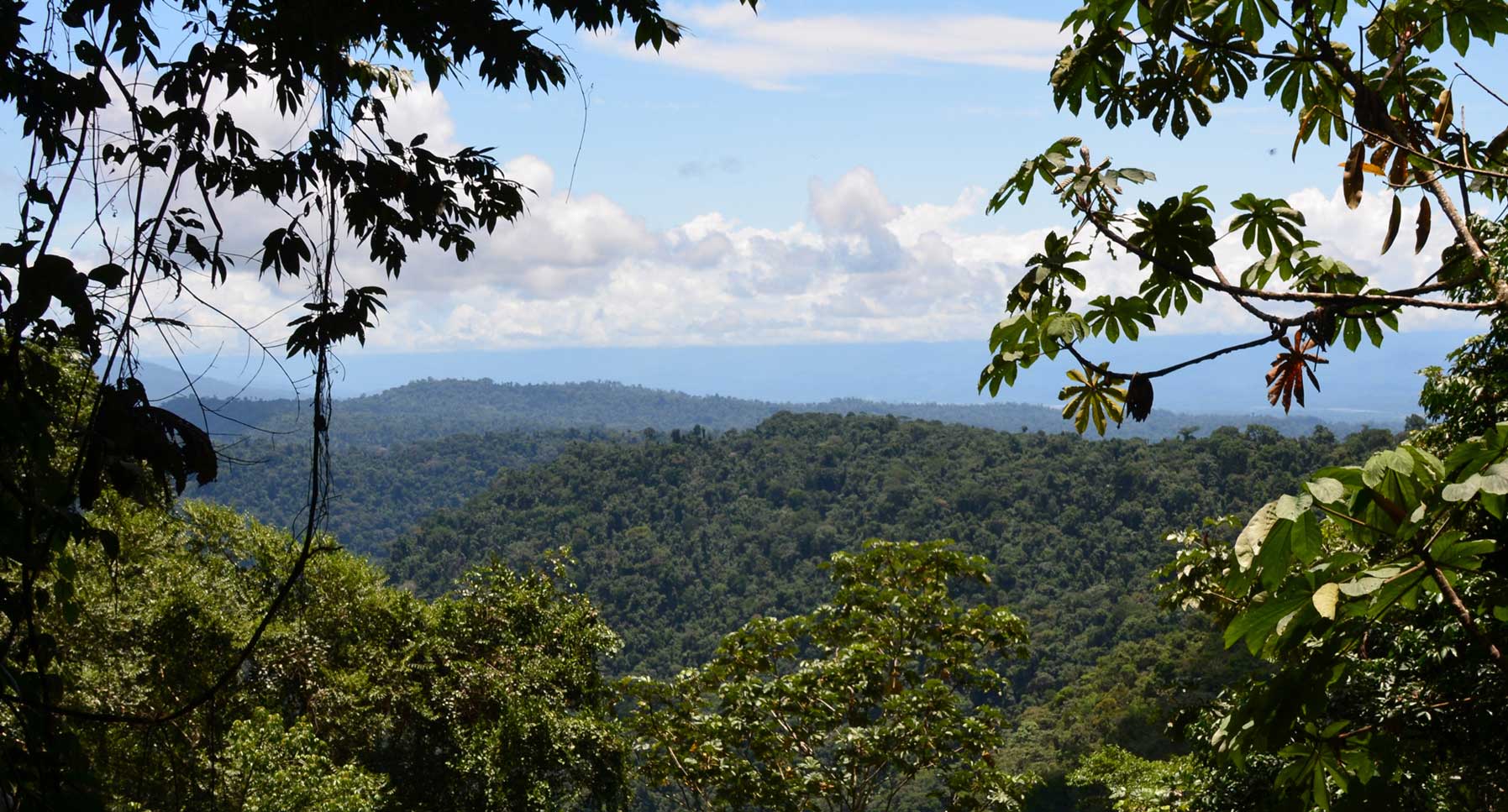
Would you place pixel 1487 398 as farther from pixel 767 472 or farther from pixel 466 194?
pixel 767 472

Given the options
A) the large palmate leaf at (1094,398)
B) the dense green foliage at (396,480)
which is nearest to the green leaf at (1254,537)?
the large palmate leaf at (1094,398)

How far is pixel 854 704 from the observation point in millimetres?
7504

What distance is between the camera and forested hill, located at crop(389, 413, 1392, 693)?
36562 millimetres

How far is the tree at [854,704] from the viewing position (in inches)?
276

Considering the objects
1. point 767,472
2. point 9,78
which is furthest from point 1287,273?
point 767,472

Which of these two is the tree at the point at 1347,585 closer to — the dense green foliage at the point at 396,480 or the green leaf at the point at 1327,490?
the green leaf at the point at 1327,490

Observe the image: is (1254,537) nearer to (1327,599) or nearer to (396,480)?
(1327,599)

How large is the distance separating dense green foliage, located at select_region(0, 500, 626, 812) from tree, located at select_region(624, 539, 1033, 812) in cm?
173

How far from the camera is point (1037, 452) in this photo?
5188cm

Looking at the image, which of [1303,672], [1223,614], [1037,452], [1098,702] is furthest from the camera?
[1037,452]

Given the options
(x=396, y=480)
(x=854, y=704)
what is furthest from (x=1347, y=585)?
(x=396, y=480)

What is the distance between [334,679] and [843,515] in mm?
45764

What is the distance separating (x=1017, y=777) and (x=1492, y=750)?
3683mm

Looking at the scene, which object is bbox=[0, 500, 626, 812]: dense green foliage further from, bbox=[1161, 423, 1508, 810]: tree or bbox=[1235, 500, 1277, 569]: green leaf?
bbox=[1235, 500, 1277, 569]: green leaf
